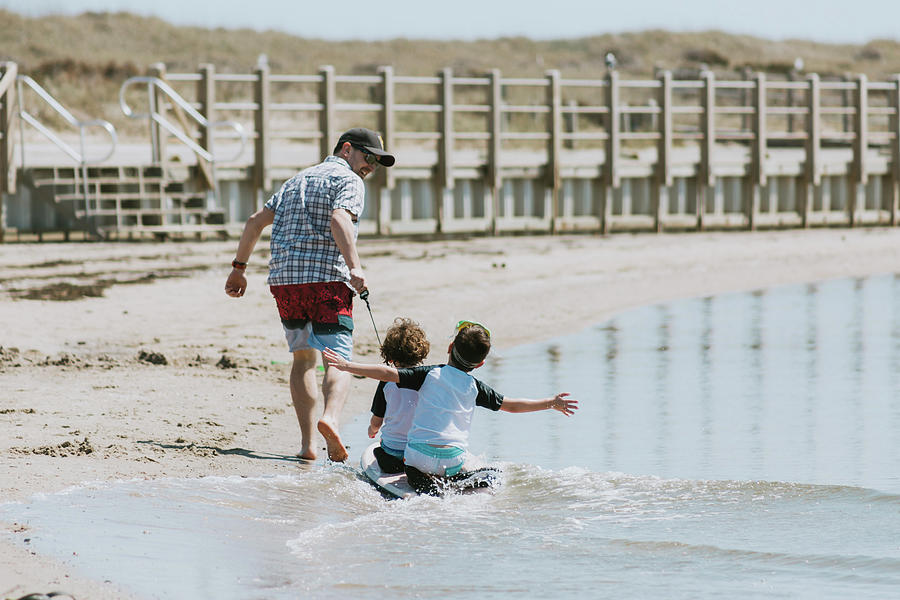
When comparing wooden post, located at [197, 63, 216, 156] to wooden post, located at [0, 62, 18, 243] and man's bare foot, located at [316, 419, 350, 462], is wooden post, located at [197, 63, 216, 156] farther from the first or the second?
man's bare foot, located at [316, 419, 350, 462]

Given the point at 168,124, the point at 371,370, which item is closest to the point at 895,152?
the point at 168,124

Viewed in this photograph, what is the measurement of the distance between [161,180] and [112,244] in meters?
1.13

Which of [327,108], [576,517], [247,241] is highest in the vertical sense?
[327,108]

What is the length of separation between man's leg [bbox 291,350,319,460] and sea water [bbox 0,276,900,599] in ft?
1.14

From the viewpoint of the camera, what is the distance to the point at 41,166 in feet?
56.7

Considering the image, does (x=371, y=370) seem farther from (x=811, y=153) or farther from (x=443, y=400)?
(x=811, y=153)

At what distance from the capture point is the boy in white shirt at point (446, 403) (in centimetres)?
631

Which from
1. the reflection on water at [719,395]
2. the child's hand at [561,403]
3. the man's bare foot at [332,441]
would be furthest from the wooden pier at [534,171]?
the child's hand at [561,403]

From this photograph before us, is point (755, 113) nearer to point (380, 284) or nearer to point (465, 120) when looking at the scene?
point (380, 284)

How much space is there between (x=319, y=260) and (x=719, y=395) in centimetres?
377

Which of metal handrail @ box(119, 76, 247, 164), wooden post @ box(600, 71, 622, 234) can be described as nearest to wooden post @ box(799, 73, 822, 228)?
wooden post @ box(600, 71, 622, 234)

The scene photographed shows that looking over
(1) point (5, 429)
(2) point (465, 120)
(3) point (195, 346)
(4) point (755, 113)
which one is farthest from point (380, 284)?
(2) point (465, 120)

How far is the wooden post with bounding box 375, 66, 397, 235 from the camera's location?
19.4 metres

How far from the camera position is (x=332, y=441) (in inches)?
277
